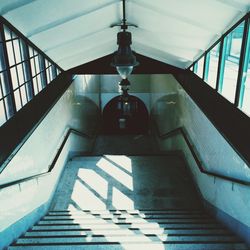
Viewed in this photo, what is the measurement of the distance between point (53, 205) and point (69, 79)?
4124mm

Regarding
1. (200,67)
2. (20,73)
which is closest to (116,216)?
(20,73)

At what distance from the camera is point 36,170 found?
545 cm

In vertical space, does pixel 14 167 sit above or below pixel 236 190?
above

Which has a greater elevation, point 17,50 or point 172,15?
point 172,15

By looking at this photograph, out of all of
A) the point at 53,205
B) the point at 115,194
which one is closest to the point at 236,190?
the point at 115,194

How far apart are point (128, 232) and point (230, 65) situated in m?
9.41

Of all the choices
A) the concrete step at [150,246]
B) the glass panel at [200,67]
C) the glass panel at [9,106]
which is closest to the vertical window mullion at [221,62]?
the glass panel at [200,67]

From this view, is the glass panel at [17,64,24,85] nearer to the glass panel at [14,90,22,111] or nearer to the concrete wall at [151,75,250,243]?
the glass panel at [14,90,22,111]

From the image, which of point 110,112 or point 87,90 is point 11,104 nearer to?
point 87,90

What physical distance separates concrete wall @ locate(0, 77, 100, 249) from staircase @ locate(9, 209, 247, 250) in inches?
9.8

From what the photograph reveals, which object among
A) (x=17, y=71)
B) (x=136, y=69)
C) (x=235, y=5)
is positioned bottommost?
(x=17, y=71)

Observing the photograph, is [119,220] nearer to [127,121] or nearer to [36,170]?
[36,170]

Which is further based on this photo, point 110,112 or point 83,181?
point 110,112

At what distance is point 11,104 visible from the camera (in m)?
4.98
